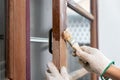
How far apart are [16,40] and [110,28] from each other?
128 cm

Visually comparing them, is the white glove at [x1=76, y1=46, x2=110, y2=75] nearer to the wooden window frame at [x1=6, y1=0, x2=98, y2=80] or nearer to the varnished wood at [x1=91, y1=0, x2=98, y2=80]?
the wooden window frame at [x1=6, y1=0, x2=98, y2=80]

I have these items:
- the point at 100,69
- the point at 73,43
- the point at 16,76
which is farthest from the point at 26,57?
the point at 100,69

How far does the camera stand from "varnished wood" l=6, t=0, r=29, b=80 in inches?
29.1

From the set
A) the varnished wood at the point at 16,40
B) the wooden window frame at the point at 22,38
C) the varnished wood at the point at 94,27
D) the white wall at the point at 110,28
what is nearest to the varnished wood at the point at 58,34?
the wooden window frame at the point at 22,38

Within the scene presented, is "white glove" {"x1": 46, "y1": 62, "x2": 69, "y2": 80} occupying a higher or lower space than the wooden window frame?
lower

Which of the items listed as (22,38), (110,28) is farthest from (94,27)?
(22,38)

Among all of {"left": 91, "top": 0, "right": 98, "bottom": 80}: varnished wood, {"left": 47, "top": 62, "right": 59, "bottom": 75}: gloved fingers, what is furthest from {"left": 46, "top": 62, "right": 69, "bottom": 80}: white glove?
{"left": 91, "top": 0, "right": 98, "bottom": 80}: varnished wood

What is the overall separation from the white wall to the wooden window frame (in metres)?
0.98

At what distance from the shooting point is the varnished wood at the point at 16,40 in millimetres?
740

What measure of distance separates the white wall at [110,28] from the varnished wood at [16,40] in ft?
3.77

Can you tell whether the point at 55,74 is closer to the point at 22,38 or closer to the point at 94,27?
the point at 22,38

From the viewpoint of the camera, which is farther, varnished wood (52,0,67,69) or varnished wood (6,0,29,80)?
varnished wood (52,0,67,69)

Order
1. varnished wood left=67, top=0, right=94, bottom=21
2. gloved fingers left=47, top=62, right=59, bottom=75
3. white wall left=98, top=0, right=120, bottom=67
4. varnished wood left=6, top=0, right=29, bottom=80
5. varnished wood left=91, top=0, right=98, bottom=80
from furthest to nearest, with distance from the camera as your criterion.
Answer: white wall left=98, top=0, right=120, bottom=67, varnished wood left=91, top=0, right=98, bottom=80, varnished wood left=67, top=0, right=94, bottom=21, gloved fingers left=47, top=62, right=59, bottom=75, varnished wood left=6, top=0, right=29, bottom=80

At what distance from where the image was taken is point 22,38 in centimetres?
79
